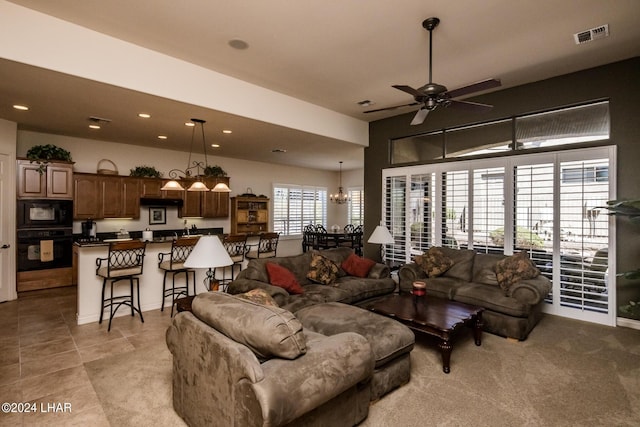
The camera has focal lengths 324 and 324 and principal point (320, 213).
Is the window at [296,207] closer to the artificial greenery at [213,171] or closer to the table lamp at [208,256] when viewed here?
the artificial greenery at [213,171]

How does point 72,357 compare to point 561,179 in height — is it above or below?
below

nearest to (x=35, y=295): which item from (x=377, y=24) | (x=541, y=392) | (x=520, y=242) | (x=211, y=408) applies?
(x=211, y=408)

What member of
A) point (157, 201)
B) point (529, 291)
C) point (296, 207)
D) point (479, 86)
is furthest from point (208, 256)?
→ point (296, 207)

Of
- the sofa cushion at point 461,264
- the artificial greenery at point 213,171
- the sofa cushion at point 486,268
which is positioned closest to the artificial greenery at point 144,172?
the artificial greenery at point 213,171

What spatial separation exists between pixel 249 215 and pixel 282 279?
4.81 meters

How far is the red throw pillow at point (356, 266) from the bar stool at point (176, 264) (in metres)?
2.32

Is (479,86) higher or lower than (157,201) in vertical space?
higher

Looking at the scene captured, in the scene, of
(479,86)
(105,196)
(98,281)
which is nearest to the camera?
(479,86)

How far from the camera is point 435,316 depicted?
322cm

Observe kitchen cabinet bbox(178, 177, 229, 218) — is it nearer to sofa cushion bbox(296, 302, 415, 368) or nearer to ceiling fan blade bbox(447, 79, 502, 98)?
sofa cushion bbox(296, 302, 415, 368)

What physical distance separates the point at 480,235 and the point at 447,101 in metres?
2.73

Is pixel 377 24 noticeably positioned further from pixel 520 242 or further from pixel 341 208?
pixel 341 208

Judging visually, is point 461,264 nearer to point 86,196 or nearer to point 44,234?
point 86,196

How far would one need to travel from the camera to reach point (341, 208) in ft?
37.3
